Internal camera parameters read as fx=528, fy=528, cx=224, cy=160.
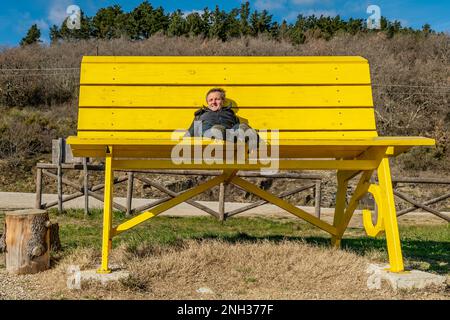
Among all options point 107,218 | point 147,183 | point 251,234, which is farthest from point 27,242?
point 147,183

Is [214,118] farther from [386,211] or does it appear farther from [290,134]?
[386,211]

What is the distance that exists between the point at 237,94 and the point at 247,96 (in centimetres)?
9

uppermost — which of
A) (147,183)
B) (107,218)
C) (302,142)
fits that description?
(302,142)

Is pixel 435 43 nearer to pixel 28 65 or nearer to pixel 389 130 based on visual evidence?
pixel 389 130

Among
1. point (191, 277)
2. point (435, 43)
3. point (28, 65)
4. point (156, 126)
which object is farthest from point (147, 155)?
point (435, 43)

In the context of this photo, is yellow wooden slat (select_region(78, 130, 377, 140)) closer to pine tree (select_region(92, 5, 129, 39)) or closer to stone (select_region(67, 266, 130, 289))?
stone (select_region(67, 266, 130, 289))

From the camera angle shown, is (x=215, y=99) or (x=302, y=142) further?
(x=215, y=99)

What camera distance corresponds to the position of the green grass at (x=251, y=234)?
5.48 meters

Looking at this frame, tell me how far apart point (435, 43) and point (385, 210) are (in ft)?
99.3

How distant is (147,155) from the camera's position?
460 cm

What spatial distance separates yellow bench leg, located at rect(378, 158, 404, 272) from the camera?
152 inches

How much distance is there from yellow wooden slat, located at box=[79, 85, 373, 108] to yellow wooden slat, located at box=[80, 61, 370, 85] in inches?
2.3

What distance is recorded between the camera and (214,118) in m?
4.32
